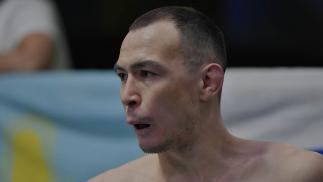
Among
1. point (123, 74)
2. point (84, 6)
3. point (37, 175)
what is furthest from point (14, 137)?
point (84, 6)

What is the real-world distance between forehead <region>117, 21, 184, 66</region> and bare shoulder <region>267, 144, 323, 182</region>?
351 mm

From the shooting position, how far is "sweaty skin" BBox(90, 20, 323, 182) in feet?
5.78

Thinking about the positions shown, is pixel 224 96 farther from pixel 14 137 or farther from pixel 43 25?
pixel 43 25

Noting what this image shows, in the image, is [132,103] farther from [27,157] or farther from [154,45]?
[27,157]

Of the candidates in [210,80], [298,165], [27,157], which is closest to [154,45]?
[210,80]

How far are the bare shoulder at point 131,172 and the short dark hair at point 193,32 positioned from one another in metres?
0.30

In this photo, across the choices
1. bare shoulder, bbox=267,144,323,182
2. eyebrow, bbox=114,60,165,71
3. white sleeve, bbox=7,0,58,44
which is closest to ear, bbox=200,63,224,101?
eyebrow, bbox=114,60,165,71

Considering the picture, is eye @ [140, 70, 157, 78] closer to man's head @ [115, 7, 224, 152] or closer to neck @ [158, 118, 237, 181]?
man's head @ [115, 7, 224, 152]

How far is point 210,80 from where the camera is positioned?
1.83m

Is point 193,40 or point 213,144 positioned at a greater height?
point 193,40

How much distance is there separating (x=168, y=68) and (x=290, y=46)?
2305 mm

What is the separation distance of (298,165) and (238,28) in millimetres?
2265

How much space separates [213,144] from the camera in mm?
1886

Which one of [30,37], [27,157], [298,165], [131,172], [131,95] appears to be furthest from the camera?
[30,37]
